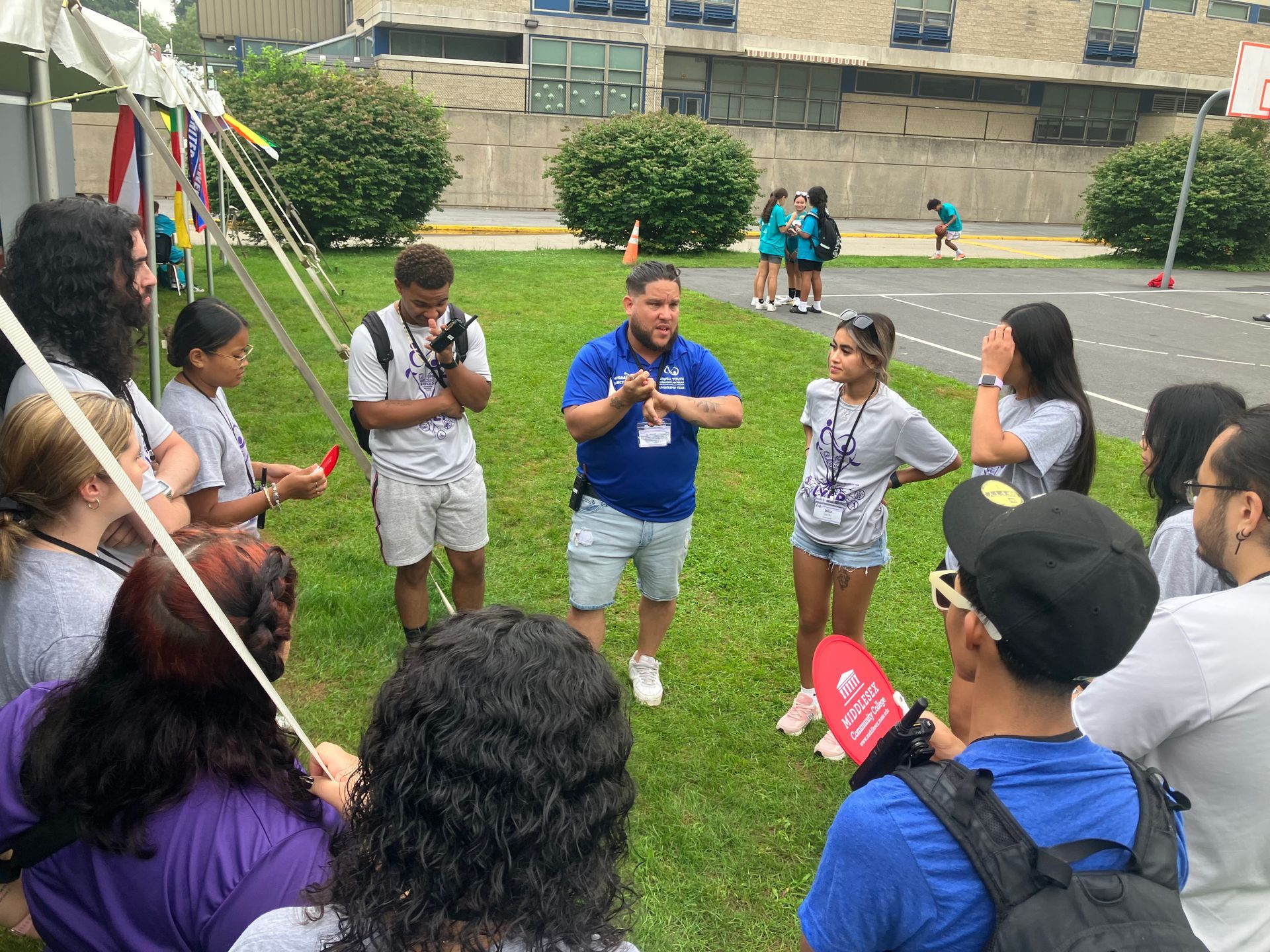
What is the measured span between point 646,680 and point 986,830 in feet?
9.90

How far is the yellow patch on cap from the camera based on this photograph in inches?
73.8

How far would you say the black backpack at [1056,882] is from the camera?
126cm

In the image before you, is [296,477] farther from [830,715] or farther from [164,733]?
[830,715]

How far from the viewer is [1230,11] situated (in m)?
37.0

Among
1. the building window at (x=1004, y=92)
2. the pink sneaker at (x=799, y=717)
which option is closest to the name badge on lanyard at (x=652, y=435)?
the pink sneaker at (x=799, y=717)

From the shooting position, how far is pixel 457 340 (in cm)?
410

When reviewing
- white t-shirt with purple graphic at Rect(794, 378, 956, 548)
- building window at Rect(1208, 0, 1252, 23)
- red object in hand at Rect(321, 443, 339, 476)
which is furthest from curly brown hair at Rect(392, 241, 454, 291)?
building window at Rect(1208, 0, 1252, 23)

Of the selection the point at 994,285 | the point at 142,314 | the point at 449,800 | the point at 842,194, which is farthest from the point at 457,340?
the point at 842,194

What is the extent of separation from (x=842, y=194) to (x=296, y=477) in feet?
106

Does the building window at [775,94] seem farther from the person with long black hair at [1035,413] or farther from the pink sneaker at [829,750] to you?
the pink sneaker at [829,750]

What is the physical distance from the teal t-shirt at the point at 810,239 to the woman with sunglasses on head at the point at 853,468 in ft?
30.5

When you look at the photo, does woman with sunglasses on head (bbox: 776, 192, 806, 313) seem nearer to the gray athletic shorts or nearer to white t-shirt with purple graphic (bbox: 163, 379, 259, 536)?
the gray athletic shorts

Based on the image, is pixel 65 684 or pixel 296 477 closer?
pixel 65 684

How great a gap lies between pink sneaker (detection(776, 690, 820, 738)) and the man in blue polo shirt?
0.84 m
